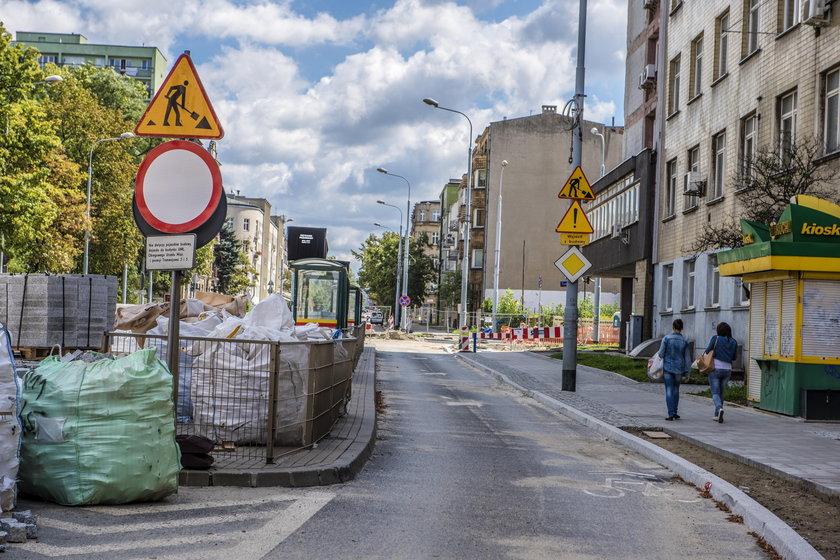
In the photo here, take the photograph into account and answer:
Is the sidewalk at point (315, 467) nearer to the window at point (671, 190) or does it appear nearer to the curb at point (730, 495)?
the curb at point (730, 495)

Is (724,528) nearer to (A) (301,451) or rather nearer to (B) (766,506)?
(B) (766,506)

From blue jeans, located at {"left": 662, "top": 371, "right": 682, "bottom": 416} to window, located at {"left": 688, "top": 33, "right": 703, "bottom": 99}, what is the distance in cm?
1678

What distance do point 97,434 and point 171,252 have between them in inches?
56.4

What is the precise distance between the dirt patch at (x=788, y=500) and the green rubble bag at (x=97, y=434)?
14.6 feet

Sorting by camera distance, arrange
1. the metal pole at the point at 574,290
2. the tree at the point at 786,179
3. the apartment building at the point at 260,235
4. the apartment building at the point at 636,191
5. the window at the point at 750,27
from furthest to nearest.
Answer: the apartment building at the point at 260,235 → the apartment building at the point at 636,191 → the window at the point at 750,27 → the metal pole at the point at 574,290 → the tree at the point at 786,179

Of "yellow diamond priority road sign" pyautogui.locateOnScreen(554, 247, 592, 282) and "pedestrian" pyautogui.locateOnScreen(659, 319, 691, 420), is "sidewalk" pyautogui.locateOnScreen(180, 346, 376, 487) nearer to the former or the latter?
"pedestrian" pyautogui.locateOnScreen(659, 319, 691, 420)

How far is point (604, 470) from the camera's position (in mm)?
10492

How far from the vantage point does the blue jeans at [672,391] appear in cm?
1521

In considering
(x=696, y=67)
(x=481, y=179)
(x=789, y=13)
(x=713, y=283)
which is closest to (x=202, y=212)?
(x=789, y=13)

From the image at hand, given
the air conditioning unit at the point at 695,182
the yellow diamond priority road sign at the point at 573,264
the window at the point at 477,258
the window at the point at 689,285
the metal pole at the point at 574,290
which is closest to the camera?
the metal pole at the point at 574,290

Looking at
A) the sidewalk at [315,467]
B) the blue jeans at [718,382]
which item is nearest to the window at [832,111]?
the blue jeans at [718,382]

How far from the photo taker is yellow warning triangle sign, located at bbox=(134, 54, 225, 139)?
7.62 metres

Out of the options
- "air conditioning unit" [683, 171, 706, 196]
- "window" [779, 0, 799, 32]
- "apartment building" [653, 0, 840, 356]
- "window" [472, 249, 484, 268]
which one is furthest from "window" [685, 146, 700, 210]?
"window" [472, 249, 484, 268]

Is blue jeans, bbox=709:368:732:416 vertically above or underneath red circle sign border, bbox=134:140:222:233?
underneath
